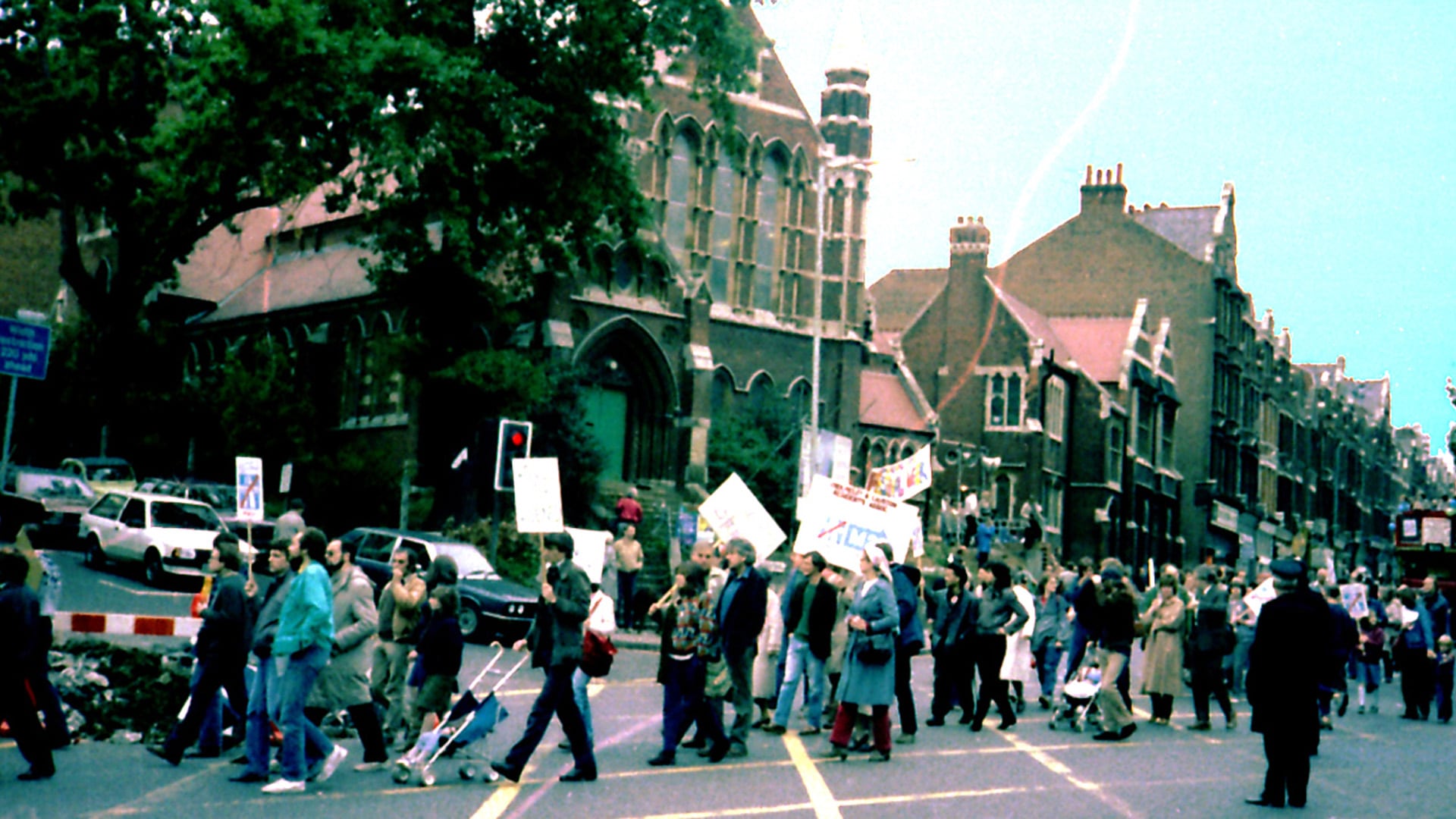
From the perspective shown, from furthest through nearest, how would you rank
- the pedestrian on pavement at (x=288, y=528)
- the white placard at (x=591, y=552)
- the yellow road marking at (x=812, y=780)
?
the white placard at (x=591, y=552)
the pedestrian on pavement at (x=288, y=528)
the yellow road marking at (x=812, y=780)

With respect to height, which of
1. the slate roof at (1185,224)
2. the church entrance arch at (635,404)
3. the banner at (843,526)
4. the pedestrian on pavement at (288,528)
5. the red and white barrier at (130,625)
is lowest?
the red and white barrier at (130,625)

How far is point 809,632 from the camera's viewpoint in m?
14.7

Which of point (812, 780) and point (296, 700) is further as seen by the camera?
point (812, 780)

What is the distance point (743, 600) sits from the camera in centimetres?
1384

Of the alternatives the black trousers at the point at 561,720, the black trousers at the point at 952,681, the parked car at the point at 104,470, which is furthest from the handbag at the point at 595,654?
the parked car at the point at 104,470

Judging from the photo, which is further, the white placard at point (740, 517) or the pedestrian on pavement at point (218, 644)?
the white placard at point (740, 517)

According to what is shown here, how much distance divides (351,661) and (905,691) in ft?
19.1

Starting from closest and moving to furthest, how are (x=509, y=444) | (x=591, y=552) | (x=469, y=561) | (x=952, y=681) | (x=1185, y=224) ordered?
(x=952, y=681)
(x=591, y=552)
(x=509, y=444)
(x=469, y=561)
(x=1185, y=224)

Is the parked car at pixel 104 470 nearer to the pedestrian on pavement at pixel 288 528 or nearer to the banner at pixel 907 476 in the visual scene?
the banner at pixel 907 476

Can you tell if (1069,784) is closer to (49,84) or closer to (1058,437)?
(49,84)

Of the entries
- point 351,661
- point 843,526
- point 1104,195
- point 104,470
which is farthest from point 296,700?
point 1104,195

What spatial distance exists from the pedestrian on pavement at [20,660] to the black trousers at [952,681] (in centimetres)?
881

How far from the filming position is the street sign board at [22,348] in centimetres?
1470

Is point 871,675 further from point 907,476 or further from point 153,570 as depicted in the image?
point 153,570
